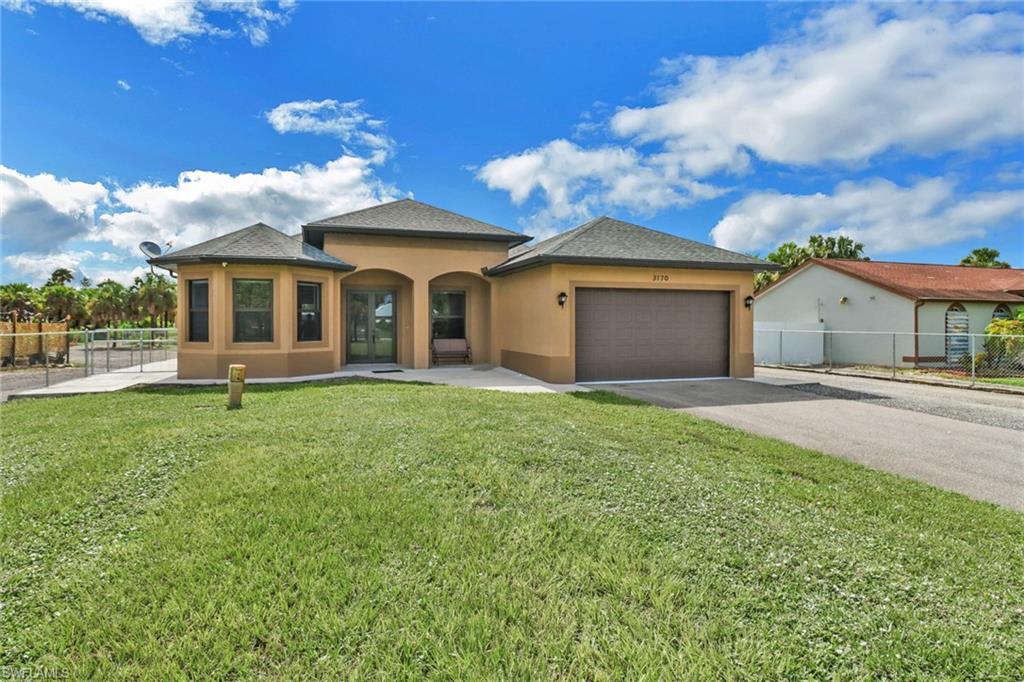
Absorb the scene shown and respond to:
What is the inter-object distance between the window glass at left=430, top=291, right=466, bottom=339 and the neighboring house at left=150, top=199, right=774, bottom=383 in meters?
0.56

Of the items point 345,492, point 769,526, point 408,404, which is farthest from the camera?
point 408,404

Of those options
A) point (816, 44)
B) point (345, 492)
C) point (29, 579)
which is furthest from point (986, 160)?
point (29, 579)

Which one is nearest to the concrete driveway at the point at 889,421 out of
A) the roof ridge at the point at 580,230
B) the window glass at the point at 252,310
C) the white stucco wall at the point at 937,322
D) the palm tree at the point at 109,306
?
the roof ridge at the point at 580,230

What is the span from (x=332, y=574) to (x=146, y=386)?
11230 mm

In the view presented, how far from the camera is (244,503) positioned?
13.4ft

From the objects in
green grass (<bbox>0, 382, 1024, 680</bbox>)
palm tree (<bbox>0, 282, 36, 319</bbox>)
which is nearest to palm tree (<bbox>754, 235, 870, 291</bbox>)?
green grass (<bbox>0, 382, 1024, 680</bbox>)

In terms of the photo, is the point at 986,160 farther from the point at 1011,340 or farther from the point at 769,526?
the point at 769,526

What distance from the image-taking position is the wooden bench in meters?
15.8

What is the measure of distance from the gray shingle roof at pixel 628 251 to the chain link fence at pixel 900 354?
5.82m

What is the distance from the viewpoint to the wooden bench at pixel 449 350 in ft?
51.9

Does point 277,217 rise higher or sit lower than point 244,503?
higher

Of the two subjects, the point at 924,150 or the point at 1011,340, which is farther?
the point at 924,150

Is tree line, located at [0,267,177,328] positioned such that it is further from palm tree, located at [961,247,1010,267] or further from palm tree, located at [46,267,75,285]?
palm tree, located at [961,247,1010,267]

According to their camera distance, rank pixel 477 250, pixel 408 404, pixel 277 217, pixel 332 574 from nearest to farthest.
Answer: pixel 332 574 → pixel 408 404 → pixel 477 250 → pixel 277 217
